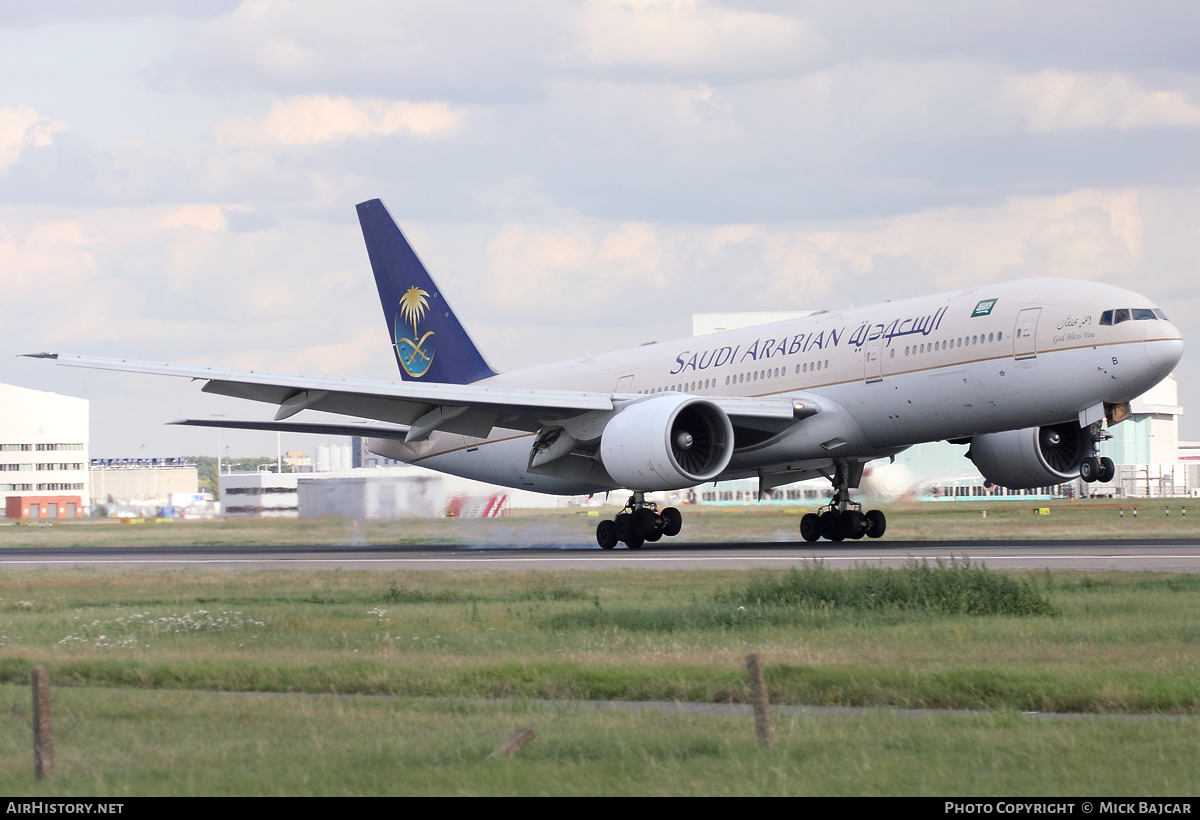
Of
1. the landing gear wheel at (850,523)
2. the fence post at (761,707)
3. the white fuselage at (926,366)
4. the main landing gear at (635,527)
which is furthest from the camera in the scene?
the landing gear wheel at (850,523)

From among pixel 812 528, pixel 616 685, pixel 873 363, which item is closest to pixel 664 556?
pixel 873 363

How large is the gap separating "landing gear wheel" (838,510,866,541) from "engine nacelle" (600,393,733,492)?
4.57 meters

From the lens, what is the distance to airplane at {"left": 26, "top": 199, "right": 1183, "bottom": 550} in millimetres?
26859

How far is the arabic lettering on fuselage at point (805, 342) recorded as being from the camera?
2878 centimetres

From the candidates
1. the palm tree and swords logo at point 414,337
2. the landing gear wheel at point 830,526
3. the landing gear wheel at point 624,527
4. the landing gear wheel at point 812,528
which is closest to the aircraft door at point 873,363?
the landing gear wheel at point 830,526

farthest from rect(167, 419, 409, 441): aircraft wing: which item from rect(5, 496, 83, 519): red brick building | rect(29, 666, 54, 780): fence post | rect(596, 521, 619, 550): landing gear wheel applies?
rect(5, 496, 83, 519): red brick building

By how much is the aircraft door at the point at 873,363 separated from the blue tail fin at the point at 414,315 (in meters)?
14.4

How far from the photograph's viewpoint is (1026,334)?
27.1m

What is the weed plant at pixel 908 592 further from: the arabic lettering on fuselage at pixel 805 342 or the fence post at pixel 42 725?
the arabic lettering on fuselage at pixel 805 342

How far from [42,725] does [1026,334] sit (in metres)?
22.9

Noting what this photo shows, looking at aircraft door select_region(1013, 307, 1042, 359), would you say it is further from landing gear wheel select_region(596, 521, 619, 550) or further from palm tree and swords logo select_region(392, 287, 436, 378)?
palm tree and swords logo select_region(392, 287, 436, 378)

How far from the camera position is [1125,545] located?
2862cm
